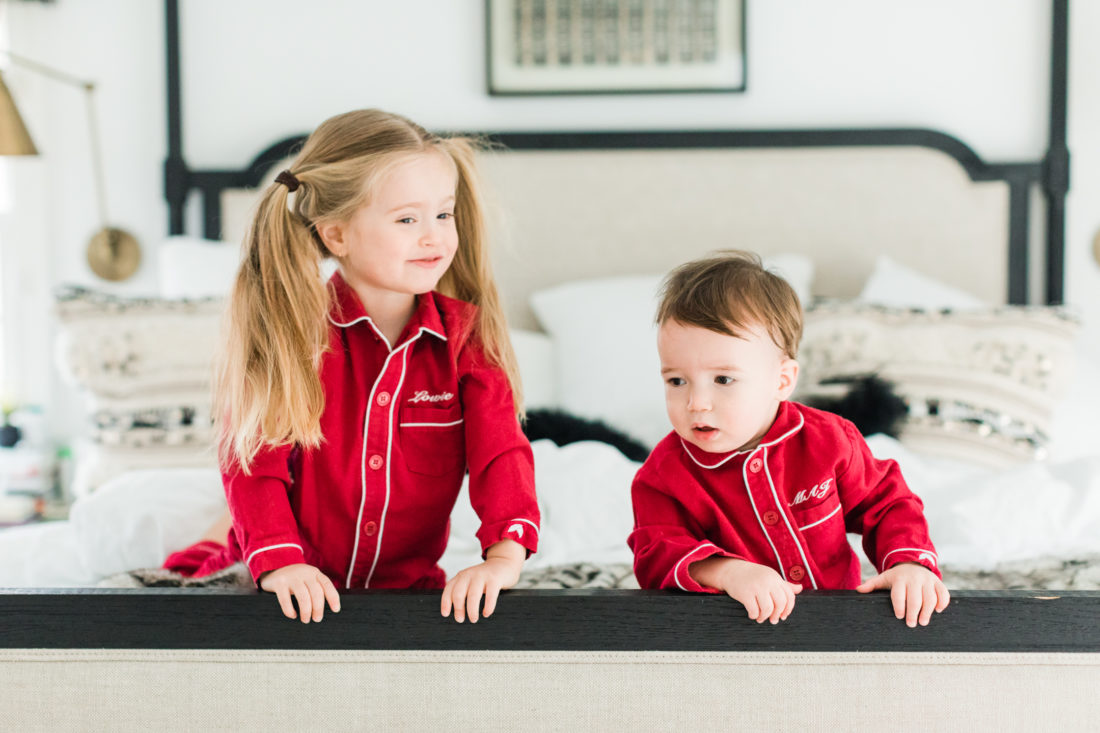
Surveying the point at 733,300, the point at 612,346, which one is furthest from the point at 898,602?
the point at 612,346

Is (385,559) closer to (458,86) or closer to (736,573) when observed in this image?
(736,573)

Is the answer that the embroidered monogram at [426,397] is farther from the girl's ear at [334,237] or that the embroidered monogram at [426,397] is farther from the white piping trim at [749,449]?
the white piping trim at [749,449]

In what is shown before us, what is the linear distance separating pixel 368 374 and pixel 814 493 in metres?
0.58

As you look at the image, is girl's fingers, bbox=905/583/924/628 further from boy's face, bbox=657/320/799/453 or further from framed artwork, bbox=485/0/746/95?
framed artwork, bbox=485/0/746/95

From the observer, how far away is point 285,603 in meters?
0.88

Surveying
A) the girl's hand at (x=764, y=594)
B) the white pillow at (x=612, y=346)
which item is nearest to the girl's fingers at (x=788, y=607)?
the girl's hand at (x=764, y=594)

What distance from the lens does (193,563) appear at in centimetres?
138

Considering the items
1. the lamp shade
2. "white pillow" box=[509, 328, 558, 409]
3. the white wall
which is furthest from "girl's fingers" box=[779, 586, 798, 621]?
the white wall

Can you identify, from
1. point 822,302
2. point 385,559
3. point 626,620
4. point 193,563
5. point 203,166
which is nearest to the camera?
point 626,620

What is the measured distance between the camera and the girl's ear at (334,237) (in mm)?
1226

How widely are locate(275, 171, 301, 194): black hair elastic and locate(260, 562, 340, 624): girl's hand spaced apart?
0.51 metres

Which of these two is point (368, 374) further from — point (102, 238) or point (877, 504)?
point (102, 238)

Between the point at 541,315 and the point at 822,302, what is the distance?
0.76 m

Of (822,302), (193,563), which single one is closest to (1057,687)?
(193,563)
